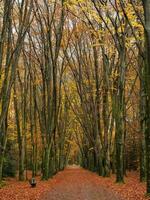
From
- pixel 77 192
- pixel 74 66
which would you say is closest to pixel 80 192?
pixel 77 192

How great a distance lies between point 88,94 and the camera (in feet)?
114

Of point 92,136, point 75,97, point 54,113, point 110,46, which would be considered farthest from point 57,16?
point 75,97

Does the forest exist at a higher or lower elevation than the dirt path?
higher

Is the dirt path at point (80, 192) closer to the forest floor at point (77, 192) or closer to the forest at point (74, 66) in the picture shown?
the forest floor at point (77, 192)

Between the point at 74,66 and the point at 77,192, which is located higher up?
the point at 74,66

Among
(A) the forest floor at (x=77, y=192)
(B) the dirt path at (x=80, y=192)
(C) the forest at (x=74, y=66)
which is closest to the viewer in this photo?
(B) the dirt path at (x=80, y=192)

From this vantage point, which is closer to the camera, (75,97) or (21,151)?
(21,151)

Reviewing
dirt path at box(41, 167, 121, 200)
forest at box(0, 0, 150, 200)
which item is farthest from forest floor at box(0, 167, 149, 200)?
forest at box(0, 0, 150, 200)

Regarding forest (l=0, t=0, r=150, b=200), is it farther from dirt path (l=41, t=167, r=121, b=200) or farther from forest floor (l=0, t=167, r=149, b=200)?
dirt path (l=41, t=167, r=121, b=200)

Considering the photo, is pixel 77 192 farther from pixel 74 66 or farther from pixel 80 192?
pixel 74 66

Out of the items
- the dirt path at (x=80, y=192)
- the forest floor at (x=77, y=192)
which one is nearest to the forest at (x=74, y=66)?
the forest floor at (x=77, y=192)

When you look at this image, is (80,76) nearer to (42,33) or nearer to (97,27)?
(97,27)

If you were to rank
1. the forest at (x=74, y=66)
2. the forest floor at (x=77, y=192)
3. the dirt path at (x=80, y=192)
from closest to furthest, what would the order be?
the dirt path at (x=80, y=192)
the forest floor at (x=77, y=192)
the forest at (x=74, y=66)

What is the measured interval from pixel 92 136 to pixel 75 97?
8936 mm
